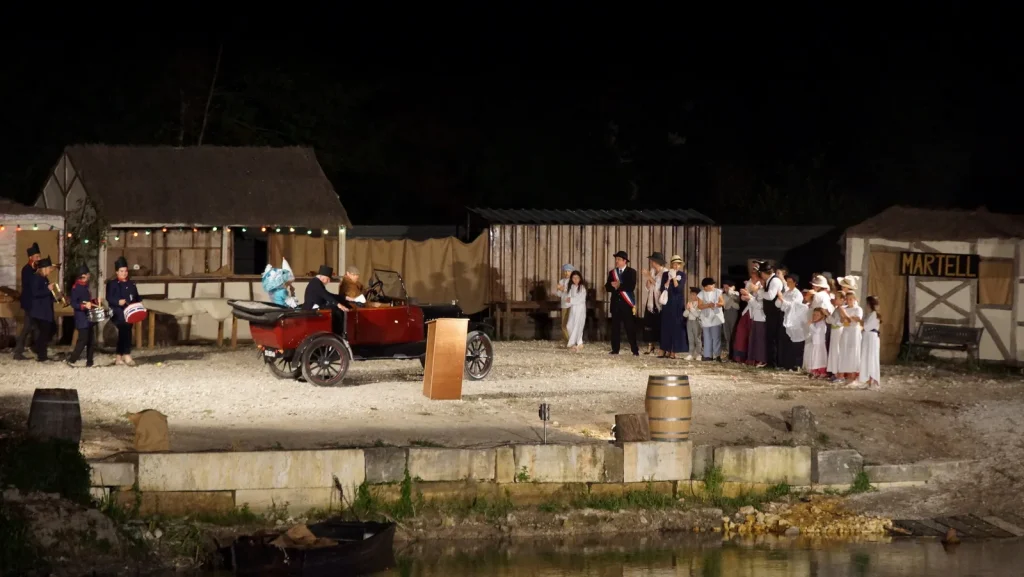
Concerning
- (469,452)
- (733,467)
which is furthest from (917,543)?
(469,452)

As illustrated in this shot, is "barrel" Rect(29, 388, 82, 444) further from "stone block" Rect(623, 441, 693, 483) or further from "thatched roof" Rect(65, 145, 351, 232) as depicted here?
"thatched roof" Rect(65, 145, 351, 232)

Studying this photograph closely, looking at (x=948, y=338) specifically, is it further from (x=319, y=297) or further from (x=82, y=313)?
(x=82, y=313)

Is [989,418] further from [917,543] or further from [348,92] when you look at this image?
[348,92]

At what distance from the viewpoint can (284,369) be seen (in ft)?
65.3

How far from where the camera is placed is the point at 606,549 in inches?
512

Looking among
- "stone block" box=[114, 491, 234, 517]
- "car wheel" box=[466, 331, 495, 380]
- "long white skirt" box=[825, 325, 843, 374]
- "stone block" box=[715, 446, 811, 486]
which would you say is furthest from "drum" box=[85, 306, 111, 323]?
"long white skirt" box=[825, 325, 843, 374]

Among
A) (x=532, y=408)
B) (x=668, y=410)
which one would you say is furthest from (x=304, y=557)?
(x=532, y=408)

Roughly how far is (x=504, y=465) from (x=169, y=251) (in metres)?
13.9

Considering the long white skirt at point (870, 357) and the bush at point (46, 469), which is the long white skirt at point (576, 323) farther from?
the bush at point (46, 469)

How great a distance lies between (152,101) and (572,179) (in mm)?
12057

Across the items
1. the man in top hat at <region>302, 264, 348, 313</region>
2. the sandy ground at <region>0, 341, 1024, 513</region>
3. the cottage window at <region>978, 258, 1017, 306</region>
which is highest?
the cottage window at <region>978, 258, 1017, 306</region>

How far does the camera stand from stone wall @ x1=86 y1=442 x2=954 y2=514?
40.5 feet

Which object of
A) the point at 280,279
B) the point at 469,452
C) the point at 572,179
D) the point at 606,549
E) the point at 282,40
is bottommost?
the point at 606,549

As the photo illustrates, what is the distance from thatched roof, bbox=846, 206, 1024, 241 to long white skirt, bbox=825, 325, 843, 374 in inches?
173
